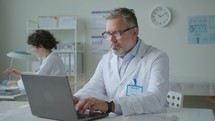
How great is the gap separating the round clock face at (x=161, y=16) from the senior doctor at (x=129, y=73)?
80.6 inches

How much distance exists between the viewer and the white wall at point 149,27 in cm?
361

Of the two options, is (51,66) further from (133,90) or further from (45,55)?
(133,90)

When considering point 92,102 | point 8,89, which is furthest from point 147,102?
point 8,89

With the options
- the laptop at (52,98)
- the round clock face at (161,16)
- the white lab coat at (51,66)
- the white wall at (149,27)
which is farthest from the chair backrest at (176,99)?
the round clock face at (161,16)

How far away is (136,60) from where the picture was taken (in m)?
1.66

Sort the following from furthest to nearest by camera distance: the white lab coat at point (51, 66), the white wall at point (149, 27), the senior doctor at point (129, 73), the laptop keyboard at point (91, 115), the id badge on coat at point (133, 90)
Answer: the white wall at point (149, 27) < the white lab coat at point (51, 66) < the id badge on coat at point (133, 90) < the senior doctor at point (129, 73) < the laptop keyboard at point (91, 115)

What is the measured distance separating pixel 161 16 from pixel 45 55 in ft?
5.60

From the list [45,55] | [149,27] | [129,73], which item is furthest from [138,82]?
[149,27]

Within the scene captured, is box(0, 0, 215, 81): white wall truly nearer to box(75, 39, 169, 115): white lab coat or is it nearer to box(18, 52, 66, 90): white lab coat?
box(18, 52, 66, 90): white lab coat

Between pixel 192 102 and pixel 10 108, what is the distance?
2857 mm

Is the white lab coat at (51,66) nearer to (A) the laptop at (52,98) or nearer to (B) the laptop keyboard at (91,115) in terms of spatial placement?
(A) the laptop at (52,98)

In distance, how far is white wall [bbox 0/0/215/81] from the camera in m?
3.61

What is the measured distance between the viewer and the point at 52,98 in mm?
1124

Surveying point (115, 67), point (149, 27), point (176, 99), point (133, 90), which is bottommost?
point (176, 99)
